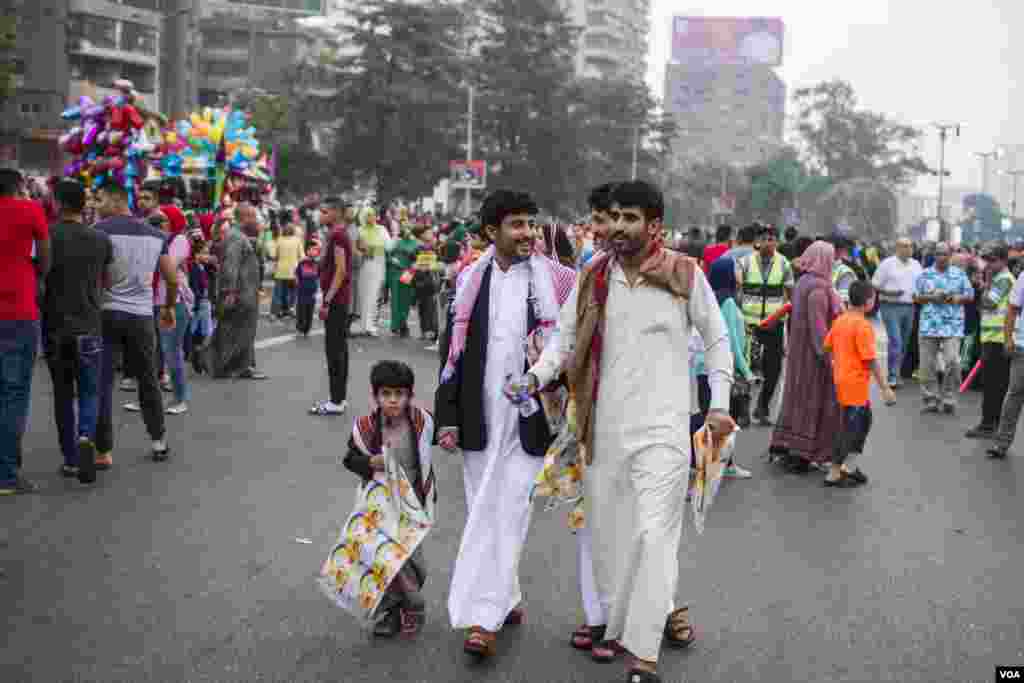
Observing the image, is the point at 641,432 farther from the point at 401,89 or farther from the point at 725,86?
the point at 725,86

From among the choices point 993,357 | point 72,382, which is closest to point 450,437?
point 72,382

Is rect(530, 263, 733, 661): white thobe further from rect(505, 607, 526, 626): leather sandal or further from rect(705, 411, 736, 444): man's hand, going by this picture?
rect(505, 607, 526, 626): leather sandal

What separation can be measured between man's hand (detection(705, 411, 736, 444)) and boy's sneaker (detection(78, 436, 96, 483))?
4574 millimetres

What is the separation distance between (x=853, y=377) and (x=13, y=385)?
5.62m

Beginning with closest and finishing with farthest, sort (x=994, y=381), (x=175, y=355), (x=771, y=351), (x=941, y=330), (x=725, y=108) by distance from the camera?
(x=175, y=355), (x=771, y=351), (x=994, y=381), (x=941, y=330), (x=725, y=108)

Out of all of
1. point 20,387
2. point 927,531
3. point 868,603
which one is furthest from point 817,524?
point 20,387

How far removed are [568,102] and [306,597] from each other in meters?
64.6

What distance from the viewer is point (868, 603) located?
6273mm

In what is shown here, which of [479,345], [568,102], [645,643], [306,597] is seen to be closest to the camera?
[645,643]

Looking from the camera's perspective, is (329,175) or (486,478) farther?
(329,175)

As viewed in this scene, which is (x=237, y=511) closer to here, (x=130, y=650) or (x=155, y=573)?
(x=155, y=573)

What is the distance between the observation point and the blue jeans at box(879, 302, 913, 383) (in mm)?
16625

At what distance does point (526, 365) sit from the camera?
5578mm

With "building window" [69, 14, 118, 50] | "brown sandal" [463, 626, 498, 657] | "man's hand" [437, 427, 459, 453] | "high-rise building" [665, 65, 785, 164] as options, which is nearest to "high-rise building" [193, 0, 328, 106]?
"building window" [69, 14, 118, 50]
